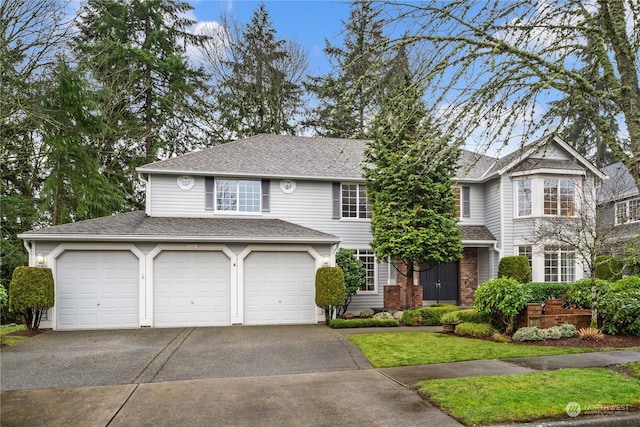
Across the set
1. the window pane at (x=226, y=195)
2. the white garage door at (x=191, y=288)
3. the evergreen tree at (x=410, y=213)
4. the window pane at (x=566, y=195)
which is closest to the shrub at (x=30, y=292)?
the white garage door at (x=191, y=288)

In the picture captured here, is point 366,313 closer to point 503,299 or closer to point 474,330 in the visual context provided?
point 474,330

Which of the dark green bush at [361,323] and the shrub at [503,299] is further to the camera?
the dark green bush at [361,323]

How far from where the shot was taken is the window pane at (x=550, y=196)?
16109 millimetres

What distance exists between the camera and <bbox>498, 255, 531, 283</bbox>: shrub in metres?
15.0

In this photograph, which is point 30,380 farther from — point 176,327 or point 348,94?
point 348,94

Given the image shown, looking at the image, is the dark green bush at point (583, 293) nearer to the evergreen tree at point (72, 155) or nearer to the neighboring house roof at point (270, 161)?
the neighboring house roof at point (270, 161)

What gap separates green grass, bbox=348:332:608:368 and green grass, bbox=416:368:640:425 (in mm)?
1523

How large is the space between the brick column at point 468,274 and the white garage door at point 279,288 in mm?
7208

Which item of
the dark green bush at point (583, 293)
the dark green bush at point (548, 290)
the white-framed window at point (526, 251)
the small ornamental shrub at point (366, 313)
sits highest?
the white-framed window at point (526, 251)

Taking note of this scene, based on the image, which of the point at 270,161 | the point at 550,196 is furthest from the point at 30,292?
the point at 550,196

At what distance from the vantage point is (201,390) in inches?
241

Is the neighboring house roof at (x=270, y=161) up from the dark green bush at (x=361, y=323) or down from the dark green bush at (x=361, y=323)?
up

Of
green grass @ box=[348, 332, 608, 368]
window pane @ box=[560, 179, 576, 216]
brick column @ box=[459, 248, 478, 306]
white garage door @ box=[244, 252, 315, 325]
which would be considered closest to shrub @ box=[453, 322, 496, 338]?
green grass @ box=[348, 332, 608, 368]

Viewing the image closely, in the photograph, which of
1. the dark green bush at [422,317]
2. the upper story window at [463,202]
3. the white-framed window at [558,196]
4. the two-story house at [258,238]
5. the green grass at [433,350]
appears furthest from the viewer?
the upper story window at [463,202]
